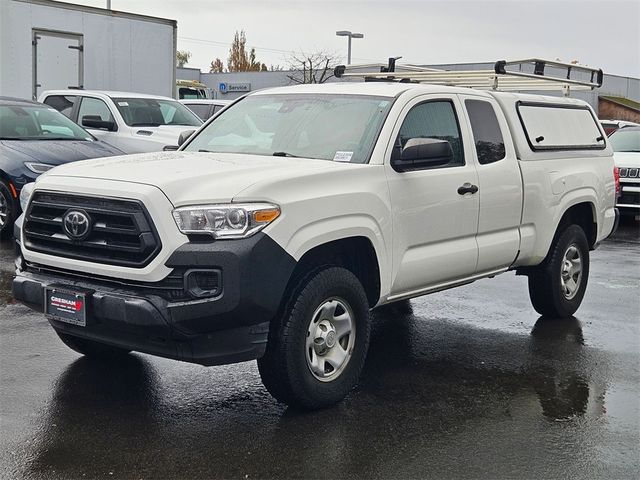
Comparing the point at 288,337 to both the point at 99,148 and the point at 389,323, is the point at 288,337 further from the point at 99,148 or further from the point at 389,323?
the point at 99,148

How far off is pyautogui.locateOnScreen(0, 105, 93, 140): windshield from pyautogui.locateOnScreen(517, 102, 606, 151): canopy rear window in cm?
636

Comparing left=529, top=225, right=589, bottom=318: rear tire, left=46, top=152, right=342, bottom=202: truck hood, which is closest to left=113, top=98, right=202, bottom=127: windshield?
left=529, top=225, right=589, bottom=318: rear tire

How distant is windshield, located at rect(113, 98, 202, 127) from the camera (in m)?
13.9

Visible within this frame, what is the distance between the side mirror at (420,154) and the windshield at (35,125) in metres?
6.76

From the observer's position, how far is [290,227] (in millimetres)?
4797

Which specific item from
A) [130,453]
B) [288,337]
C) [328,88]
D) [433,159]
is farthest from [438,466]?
[328,88]

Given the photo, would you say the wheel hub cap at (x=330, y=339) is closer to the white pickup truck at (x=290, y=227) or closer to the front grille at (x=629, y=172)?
the white pickup truck at (x=290, y=227)

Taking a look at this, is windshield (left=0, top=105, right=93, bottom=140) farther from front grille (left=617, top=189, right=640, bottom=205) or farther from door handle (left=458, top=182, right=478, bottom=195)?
front grille (left=617, top=189, right=640, bottom=205)

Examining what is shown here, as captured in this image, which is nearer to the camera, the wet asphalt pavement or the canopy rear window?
the wet asphalt pavement

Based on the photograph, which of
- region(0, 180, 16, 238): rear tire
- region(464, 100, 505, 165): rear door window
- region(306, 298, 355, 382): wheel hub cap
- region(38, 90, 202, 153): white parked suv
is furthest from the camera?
region(38, 90, 202, 153): white parked suv

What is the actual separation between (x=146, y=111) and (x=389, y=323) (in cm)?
795

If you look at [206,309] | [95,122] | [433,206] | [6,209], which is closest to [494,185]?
[433,206]

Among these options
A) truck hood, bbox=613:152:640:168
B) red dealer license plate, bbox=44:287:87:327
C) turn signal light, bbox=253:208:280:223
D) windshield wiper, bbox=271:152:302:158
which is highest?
windshield wiper, bbox=271:152:302:158

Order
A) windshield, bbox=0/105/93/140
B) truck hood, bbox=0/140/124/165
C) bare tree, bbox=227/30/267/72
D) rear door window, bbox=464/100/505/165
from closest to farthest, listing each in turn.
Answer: rear door window, bbox=464/100/505/165, truck hood, bbox=0/140/124/165, windshield, bbox=0/105/93/140, bare tree, bbox=227/30/267/72
